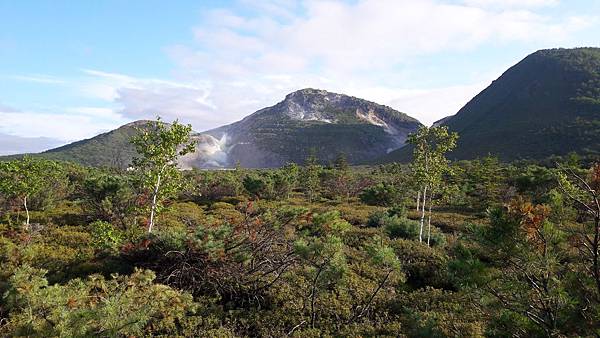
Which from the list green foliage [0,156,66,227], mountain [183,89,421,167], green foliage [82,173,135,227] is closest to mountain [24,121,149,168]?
mountain [183,89,421,167]

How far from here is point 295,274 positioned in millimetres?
10953

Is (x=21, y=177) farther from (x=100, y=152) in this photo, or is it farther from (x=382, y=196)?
(x=100, y=152)

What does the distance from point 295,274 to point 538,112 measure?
393ft

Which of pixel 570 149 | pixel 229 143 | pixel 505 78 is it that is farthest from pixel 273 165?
pixel 505 78

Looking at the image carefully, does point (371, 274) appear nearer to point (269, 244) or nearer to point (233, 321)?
point (269, 244)

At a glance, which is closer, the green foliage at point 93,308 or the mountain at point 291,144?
the green foliage at point 93,308

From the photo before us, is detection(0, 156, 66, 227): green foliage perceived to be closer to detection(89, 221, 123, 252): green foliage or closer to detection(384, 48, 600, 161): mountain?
detection(89, 221, 123, 252): green foliage

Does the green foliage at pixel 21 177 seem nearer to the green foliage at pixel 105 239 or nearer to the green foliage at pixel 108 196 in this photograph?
the green foliage at pixel 108 196

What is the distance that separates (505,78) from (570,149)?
88.0 m

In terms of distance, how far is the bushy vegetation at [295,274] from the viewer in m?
4.38

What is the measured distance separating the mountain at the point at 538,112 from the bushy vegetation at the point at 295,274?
74.1 meters

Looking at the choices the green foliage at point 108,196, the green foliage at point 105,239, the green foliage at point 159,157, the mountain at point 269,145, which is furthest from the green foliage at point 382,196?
the mountain at point 269,145

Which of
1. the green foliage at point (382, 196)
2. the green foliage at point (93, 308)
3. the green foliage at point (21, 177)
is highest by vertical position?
the green foliage at point (21, 177)

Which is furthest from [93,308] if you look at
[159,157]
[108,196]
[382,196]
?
[382,196]
